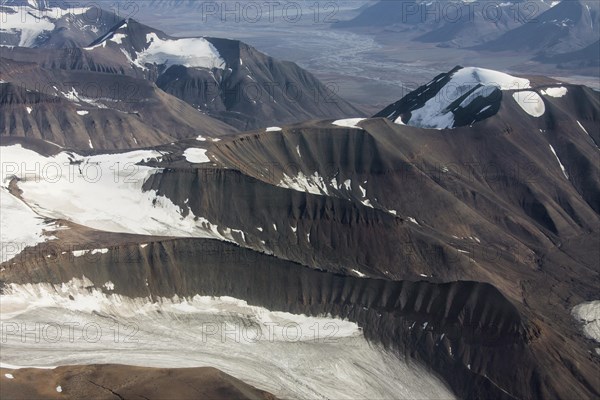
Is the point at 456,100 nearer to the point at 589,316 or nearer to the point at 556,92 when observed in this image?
the point at 556,92

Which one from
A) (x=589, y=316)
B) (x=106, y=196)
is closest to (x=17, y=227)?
(x=106, y=196)

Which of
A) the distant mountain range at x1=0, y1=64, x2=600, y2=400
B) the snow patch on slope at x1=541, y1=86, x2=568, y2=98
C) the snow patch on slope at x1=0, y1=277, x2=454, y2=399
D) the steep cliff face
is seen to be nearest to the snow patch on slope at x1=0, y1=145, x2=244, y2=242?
the distant mountain range at x1=0, y1=64, x2=600, y2=400

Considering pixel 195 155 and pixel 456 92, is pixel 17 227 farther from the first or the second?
pixel 456 92

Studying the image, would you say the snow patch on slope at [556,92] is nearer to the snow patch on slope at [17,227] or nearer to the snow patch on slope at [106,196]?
the snow patch on slope at [106,196]

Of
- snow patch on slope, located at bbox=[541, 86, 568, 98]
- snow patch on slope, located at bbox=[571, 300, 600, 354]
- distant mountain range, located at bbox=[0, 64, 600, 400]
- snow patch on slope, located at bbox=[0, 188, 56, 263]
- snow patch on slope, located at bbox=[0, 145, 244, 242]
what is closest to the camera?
distant mountain range, located at bbox=[0, 64, 600, 400]

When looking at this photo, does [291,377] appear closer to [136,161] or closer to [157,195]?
[157,195]

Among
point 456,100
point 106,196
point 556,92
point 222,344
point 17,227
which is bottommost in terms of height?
point 222,344

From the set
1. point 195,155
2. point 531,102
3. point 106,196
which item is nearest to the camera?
point 106,196

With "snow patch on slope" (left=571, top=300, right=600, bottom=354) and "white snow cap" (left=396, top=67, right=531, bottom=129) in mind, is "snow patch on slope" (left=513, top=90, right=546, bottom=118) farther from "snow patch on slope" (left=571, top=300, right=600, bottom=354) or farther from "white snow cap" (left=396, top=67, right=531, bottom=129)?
"snow patch on slope" (left=571, top=300, right=600, bottom=354)

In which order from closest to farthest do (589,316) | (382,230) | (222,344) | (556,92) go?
(222,344)
(589,316)
(382,230)
(556,92)

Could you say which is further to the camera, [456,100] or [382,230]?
[456,100]

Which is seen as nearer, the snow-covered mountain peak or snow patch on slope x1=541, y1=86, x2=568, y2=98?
the snow-covered mountain peak

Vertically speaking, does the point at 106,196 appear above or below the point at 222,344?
above
